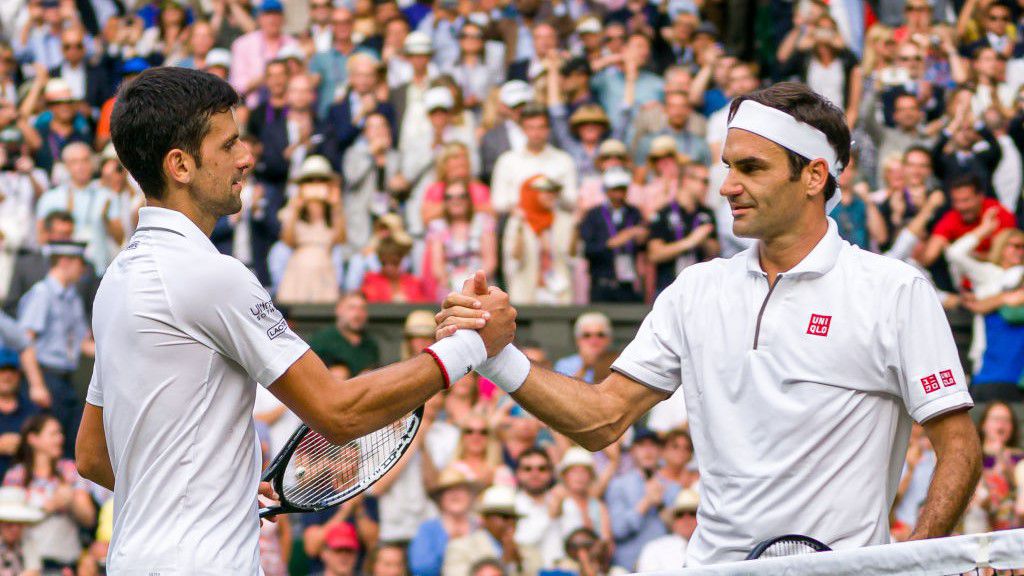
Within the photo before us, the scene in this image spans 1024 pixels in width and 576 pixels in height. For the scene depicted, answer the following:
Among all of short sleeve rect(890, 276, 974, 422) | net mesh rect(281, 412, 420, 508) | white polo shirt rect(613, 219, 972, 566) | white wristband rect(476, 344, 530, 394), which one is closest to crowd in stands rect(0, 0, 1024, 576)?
white wristband rect(476, 344, 530, 394)

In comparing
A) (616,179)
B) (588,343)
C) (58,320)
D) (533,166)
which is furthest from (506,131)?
(58,320)

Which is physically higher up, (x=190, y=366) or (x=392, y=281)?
(x=190, y=366)

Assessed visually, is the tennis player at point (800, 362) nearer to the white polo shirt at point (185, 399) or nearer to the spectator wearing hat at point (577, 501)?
the white polo shirt at point (185, 399)

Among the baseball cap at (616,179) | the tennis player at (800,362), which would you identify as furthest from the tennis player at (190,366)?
the baseball cap at (616,179)

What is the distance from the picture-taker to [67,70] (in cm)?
1479

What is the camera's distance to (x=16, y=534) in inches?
393

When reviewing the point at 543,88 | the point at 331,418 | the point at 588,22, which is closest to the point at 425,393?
the point at 331,418

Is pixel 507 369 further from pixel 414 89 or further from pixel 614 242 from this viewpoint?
pixel 414 89

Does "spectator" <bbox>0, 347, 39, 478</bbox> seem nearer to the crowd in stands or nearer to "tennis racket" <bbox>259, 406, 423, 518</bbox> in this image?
the crowd in stands

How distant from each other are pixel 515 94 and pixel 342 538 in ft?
15.3

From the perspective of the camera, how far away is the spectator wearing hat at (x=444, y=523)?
32.0ft

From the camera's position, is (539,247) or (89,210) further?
(89,210)

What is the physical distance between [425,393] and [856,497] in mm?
1268

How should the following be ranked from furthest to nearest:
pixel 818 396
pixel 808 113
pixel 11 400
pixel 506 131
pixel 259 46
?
pixel 259 46 → pixel 506 131 → pixel 11 400 → pixel 808 113 → pixel 818 396
